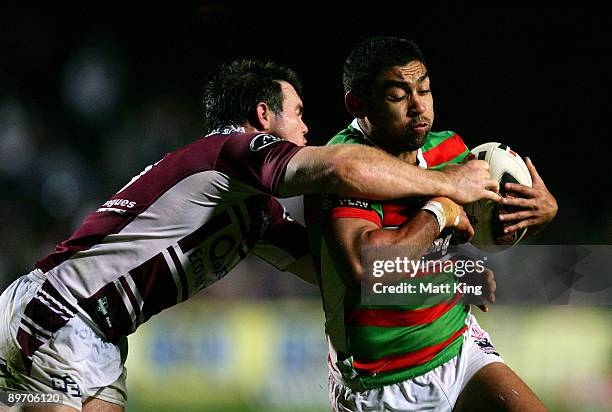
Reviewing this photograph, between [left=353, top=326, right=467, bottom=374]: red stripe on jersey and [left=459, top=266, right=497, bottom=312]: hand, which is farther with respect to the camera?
[left=459, top=266, right=497, bottom=312]: hand

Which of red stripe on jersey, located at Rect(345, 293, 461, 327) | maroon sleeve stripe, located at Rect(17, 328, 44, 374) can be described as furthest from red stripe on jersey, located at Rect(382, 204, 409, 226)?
maroon sleeve stripe, located at Rect(17, 328, 44, 374)

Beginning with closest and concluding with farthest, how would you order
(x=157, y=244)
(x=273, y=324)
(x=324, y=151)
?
(x=324, y=151), (x=157, y=244), (x=273, y=324)

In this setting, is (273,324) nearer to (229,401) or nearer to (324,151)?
(229,401)

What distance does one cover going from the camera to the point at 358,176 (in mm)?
2766

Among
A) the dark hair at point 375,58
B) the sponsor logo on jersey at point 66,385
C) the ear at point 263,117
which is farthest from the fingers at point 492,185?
the sponsor logo on jersey at point 66,385

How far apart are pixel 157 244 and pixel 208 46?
19.8 feet

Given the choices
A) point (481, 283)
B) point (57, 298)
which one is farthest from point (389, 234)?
point (57, 298)

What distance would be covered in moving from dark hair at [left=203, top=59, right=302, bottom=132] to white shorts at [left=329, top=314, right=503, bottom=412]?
1262 millimetres

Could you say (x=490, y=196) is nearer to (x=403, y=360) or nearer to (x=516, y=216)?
(x=516, y=216)

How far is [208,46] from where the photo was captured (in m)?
8.71

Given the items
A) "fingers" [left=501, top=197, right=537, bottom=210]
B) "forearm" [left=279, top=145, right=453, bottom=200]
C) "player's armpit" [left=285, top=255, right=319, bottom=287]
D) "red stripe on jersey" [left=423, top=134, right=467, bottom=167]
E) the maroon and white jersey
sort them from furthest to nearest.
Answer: "player's armpit" [left=285, top=255, right=319, bottom=287]
"red stripe on jersey" [left=423, top=134, right=467, bottom=167]
"fingers" [left=501, top=197, right=537, bottom=210]
the maroon and white jersey
"forearm" [left=279, top=145, right=453, bottom=200]

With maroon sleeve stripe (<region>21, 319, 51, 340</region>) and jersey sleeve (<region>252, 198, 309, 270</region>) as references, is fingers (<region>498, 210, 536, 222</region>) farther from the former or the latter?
maroon sleeve stripe (<region>21, 319, 51, 340</region>)

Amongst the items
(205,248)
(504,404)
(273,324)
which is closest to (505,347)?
(273,324)

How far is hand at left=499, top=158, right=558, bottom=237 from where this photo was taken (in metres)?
3.11
